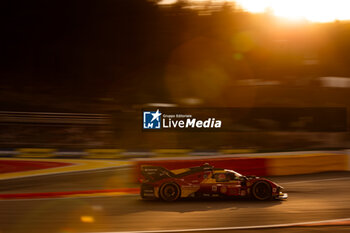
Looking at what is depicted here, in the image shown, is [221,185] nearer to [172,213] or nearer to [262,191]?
[262,191]

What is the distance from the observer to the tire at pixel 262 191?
30.2 ft

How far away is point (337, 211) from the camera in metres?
8.22

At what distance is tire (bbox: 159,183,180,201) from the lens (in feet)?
30.0

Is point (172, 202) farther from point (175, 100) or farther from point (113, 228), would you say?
point (175, 100)

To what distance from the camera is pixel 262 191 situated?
9.23m

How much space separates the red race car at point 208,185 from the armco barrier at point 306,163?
4192mm

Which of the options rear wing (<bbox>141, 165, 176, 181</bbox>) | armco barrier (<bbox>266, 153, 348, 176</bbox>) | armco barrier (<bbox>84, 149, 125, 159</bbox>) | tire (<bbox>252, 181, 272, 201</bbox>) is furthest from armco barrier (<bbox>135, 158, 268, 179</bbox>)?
armco barrier (<bbox>84, 149, 125, 159</bbox>)

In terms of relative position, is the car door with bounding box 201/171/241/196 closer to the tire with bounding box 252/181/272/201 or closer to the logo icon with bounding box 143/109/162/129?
the tire with bounding box 252/181/272/201

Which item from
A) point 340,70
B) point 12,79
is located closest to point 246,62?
point 340,70

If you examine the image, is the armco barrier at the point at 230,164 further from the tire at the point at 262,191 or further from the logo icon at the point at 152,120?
the logo icon at the point at 152,120

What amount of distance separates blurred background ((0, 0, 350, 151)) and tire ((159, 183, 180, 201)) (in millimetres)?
17715

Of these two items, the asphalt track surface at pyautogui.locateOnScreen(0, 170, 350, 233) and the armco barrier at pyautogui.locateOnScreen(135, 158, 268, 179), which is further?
the armco barrier at pyautogui.locateOnScreen(135, 158, 268, 179)

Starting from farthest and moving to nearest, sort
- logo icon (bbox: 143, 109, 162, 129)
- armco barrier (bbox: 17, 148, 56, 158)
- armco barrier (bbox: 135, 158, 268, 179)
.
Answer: logo icon (bbox: 143, 109, 162, 129) < armco barrier (bbox: 17, 148, 56, 158) < armco barrier (bbox: 135, 158, 268, 179)

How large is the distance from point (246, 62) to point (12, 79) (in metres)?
24.2
